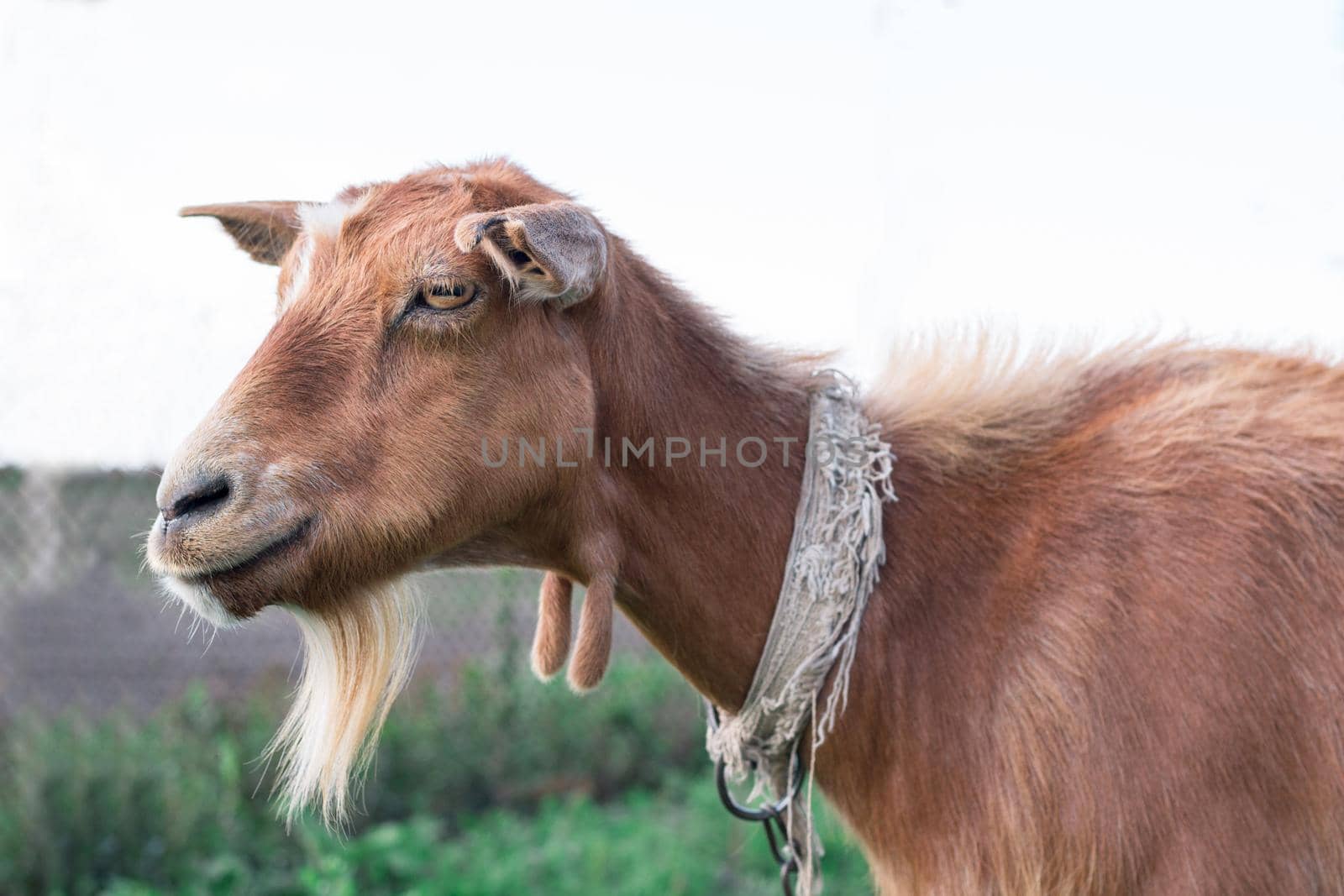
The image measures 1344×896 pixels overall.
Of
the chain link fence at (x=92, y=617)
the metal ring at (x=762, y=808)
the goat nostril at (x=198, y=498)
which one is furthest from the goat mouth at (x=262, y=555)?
the chain link fence at (x=92, y=617)

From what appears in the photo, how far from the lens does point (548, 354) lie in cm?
223

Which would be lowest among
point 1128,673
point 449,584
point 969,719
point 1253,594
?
point 449,584

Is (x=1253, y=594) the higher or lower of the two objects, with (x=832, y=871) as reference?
higher

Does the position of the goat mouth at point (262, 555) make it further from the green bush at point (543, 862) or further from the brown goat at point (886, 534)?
the green bush at point (543, 862)

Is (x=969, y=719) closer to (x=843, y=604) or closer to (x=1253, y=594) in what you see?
(x=843, y=604)

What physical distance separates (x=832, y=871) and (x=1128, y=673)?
3.66 metres

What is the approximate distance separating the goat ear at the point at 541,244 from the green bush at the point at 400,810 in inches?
98.6

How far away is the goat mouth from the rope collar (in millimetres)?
1006

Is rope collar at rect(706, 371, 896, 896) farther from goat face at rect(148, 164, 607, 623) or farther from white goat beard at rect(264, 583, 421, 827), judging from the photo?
white goat beard at rect(264, 583, 421, 827)

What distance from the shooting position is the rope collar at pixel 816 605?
2.40 metres

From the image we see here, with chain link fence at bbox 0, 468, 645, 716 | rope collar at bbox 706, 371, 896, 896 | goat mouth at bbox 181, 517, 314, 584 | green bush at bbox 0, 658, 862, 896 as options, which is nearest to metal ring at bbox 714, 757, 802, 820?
rope collar at bbox 706, 371, 896, 896

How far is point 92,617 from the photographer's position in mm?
5383

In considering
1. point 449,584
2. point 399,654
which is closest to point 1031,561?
point 399,654

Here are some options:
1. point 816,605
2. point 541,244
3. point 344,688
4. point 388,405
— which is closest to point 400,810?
point 344,688
